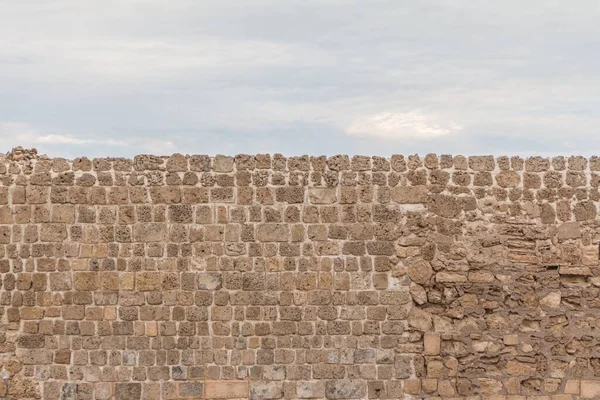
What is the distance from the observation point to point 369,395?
387 inches

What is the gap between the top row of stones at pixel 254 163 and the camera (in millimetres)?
9852

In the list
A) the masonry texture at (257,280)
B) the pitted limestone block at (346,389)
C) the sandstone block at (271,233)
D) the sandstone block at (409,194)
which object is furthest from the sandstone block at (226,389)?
the sandstone block at (409,194)

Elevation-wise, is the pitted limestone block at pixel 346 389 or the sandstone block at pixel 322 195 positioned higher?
the sandstone block at pixel 322 195

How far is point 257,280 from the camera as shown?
32.2 feet

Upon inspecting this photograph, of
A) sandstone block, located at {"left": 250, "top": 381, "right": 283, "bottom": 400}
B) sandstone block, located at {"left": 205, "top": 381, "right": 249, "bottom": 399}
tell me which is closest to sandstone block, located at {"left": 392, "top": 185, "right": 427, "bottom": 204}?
sandstone block, located at {"left": 250, "top": 381, "right": 283, "bottom": 400}

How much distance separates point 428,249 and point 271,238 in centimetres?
172

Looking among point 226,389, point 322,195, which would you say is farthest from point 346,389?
point 322,195

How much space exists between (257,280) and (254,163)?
1.28m

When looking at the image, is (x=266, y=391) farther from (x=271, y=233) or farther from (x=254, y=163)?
(x=254, y=163)

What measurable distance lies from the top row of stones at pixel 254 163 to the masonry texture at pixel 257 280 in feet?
0.05

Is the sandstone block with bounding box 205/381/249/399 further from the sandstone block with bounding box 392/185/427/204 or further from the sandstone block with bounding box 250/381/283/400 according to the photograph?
the sandstone block with bounding box 392/185/427/204

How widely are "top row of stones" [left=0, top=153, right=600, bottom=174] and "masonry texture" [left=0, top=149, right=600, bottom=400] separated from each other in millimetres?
16

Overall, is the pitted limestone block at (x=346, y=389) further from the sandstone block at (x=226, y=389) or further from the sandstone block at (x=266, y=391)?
the sandstone block at (x=226, y=389)

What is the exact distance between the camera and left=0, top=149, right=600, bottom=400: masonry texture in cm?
981
